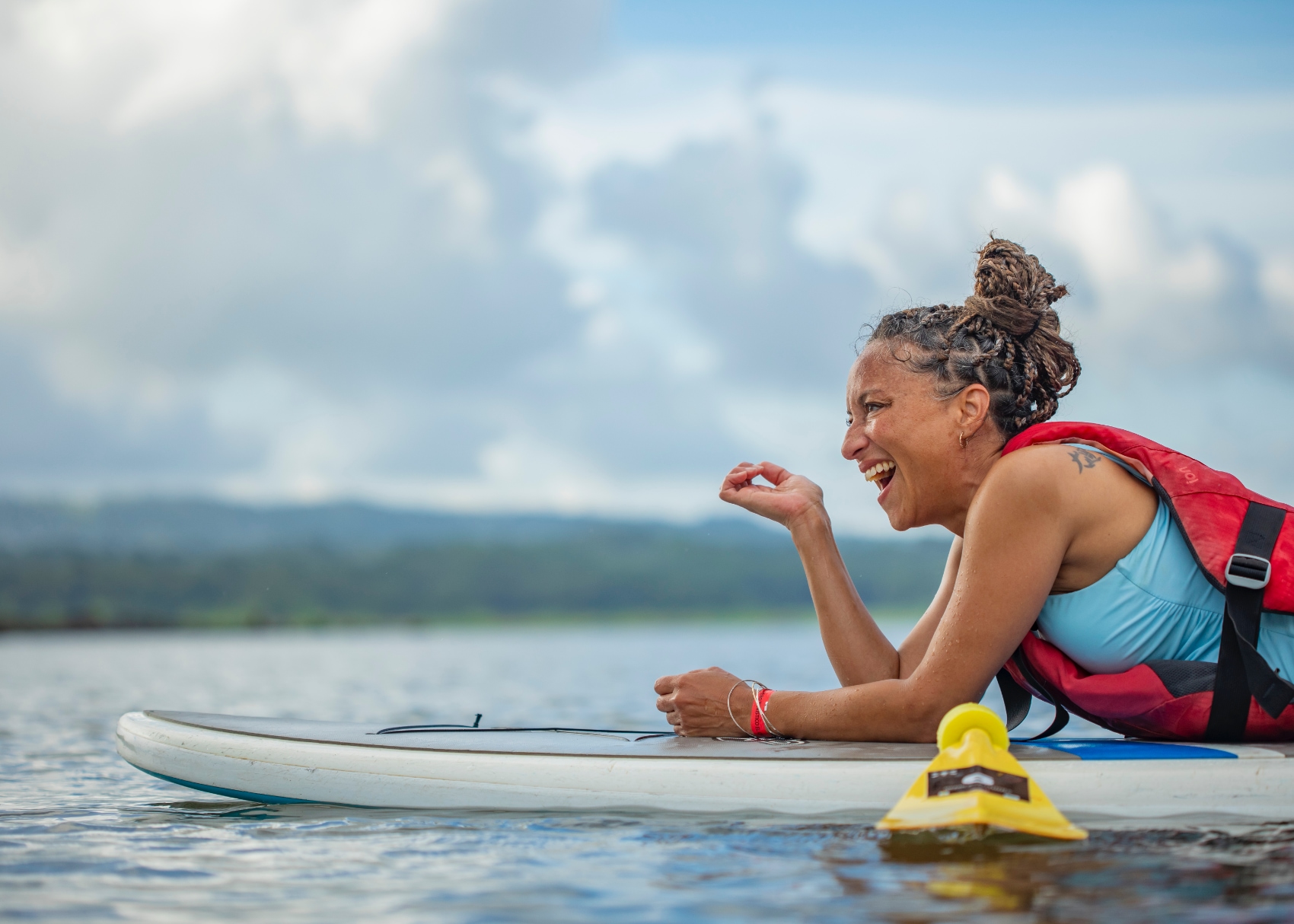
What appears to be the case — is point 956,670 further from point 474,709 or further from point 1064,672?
point 474,709

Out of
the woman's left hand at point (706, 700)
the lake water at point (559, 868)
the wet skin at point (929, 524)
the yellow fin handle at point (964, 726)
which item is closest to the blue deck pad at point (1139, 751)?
the lake water at point (559, 868)

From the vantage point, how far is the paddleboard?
3.59m

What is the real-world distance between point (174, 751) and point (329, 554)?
17282 cm

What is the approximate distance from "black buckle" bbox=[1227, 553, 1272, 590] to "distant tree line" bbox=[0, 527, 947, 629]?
131m

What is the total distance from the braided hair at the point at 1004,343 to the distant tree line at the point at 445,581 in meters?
130

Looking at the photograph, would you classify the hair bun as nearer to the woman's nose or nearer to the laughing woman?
the laughing woman

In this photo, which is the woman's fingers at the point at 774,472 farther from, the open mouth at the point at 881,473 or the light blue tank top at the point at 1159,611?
the light blue tank top at the point at 1159,611

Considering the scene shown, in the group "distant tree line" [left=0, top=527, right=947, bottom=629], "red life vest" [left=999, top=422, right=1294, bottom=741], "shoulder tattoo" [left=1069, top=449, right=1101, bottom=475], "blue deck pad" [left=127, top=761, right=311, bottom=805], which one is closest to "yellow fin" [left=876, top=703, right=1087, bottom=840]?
"red life vest" [left=999, top=422, right=1294, bottom=741]

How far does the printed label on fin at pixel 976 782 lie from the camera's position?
327 cm

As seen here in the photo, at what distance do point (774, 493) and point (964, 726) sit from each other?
138 centimetres

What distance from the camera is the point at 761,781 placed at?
3883mm

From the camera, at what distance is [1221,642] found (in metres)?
3.37

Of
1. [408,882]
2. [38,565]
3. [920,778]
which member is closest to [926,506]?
[920,778]

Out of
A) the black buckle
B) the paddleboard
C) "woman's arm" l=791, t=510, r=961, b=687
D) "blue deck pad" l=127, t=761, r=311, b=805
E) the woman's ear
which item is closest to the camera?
the black buckle
